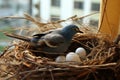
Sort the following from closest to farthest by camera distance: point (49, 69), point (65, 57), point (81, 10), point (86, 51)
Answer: point (49, 69) → point (65, 57) → point (86, 51) → point (81, 10)

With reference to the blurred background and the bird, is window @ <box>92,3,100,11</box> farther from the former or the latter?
the bird

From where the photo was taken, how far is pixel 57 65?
2.49 ft

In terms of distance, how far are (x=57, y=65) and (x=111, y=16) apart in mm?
424

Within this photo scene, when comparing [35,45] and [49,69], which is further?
[35,45]

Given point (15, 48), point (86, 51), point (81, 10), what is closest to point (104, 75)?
point (86, 51)

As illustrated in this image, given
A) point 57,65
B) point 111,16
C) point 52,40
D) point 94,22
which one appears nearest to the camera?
point 57,65

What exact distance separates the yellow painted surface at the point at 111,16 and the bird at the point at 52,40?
0.71 feet

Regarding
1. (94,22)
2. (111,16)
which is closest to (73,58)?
(111,16)

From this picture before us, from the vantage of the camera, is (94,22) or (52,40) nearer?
(52,40)

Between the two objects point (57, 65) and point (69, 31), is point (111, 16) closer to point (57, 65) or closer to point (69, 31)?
point (69, 31)

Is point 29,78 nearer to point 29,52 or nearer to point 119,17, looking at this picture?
point 29,52

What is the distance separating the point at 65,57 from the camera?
2.82ft

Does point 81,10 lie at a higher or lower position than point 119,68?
higher

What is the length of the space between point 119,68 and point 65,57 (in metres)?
0.18
